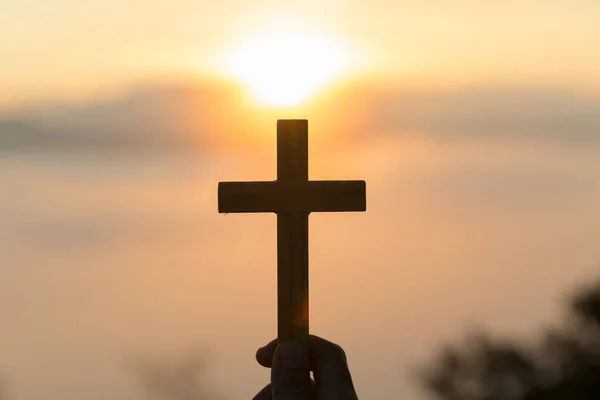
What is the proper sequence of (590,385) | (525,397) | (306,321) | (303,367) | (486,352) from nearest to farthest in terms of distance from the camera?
(303,367) < (306,321) < (590,385) < (525,397) < (486,352)

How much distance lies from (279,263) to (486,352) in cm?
5039

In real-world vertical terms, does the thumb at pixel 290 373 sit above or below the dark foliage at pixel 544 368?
above

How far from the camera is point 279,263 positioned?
8930mm

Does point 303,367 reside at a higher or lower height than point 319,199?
lower

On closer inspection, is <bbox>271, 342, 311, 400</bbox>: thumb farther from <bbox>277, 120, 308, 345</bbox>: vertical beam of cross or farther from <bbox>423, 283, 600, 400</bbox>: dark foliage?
<bbox>423, 283, 600, 400</bbox>: dark foliage

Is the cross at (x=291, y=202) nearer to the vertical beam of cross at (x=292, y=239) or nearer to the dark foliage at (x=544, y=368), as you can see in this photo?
the vertical beam of cross at (x=292, y=239)

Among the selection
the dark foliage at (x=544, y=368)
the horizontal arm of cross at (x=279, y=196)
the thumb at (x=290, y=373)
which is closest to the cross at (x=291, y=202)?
the horizontal arm of cross at (x=279, y=196)

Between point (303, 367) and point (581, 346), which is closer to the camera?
point (303, 367)

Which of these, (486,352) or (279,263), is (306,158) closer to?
(279,263)

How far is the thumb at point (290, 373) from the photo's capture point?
7945 mm

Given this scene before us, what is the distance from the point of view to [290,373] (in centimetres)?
806

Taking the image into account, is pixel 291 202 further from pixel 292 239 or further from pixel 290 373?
pixel 290 373

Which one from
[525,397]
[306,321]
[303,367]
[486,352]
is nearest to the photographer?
[303,367]

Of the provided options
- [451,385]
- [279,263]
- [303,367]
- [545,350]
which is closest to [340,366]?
[303,367]
